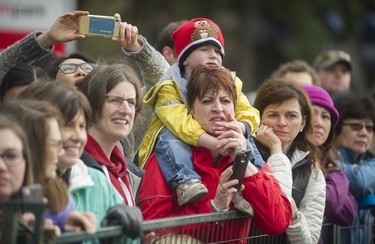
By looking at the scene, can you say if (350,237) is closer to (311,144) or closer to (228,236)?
(311,144)

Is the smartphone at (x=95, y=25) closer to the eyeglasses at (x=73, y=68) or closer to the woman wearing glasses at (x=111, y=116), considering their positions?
the eyeglasses at (x=73, y=68)

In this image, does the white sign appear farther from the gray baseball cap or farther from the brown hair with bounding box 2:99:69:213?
the brown hair with bounding box 2:99:69:213

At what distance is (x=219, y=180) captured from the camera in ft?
Answer: 25.0

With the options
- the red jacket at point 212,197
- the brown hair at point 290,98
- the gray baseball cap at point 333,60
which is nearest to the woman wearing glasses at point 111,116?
the red jacket at point 212,197

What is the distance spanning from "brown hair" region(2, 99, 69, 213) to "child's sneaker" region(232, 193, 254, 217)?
1.63 metres

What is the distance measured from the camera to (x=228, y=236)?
7.61 meters

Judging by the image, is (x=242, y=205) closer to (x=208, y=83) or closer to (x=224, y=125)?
(x=224, y=125)

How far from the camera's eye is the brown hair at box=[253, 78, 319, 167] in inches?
344

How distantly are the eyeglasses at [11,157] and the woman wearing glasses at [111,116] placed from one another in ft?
3.70

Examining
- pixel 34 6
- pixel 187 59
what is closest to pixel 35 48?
pixel 187 59

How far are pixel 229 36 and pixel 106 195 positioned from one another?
27218mm

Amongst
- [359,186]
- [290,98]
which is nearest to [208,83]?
[290,98]

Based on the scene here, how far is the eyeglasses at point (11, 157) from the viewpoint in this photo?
600 cm

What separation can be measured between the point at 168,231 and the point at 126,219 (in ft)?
2.24
